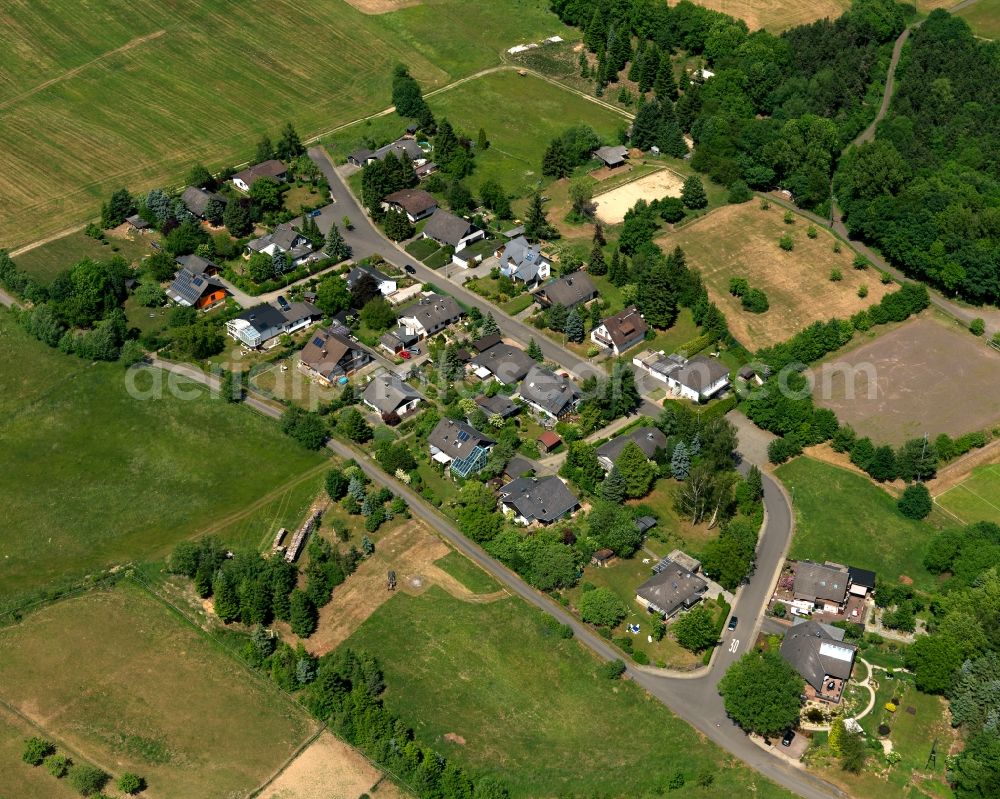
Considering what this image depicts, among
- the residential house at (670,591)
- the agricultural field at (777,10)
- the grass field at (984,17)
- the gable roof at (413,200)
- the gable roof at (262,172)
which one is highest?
the grass field at (984,17)

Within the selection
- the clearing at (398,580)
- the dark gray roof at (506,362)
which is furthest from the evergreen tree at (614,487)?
the dark gray roof at (506,362)

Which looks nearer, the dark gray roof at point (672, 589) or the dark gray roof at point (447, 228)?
Answer: the dark gray roof at point (672, 589)

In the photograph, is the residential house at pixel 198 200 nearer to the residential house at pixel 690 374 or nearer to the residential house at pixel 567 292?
Result: the residential house at pixel 567 292

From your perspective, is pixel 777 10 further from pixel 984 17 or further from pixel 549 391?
pixel 549 391

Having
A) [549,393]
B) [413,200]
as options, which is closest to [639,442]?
[549,393]

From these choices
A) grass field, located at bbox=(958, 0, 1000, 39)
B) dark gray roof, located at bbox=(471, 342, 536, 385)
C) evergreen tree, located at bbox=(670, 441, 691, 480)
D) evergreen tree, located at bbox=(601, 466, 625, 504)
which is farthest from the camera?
grass field, located at bbox=(958, 0, 1000, 39)

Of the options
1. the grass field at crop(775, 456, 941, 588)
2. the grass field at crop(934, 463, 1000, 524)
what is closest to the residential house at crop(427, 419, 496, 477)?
the grass field at crop(775, 456, 941, 588)

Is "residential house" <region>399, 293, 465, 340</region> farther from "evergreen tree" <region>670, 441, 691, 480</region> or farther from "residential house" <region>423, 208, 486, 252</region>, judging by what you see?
"evergreen tree" <region>670, 441, 691, 480</region>
